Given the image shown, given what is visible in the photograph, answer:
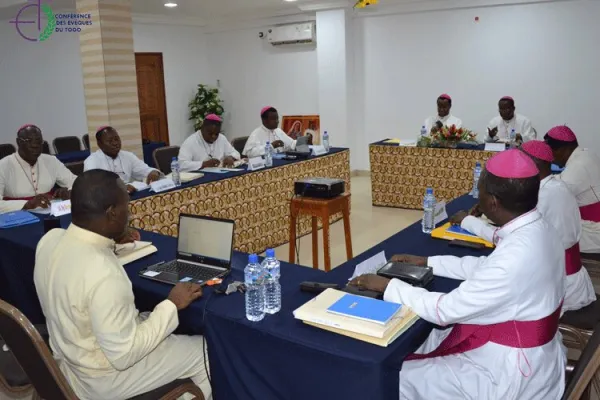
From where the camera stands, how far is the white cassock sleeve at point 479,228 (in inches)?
108

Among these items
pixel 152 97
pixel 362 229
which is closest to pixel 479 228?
pixel 362 229

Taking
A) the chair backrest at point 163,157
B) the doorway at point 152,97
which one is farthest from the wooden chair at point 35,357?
the doorway at point 152,97

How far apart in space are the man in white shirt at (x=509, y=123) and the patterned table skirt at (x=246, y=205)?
8.30 ft

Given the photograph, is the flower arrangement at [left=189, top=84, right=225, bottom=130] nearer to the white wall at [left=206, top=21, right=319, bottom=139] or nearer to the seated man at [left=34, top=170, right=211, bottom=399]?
the white wall at [left=206, top=21, right=319, bottom=139]

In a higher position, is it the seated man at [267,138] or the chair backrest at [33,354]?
the seated man at [267,138]

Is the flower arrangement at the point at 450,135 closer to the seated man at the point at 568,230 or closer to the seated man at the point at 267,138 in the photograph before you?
the seated man at the point at 267,138

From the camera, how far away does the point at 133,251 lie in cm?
273

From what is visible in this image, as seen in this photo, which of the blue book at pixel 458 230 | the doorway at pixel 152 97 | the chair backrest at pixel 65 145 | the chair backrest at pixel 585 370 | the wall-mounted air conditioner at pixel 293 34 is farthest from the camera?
the doorway at pixel 152 97

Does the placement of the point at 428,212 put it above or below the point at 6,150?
below

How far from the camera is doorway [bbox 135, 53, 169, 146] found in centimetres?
1003

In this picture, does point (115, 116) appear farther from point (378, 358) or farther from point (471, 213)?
point (378, 358)

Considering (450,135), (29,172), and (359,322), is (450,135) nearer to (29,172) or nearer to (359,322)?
(29,172)

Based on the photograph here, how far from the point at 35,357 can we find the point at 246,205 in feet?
10.4

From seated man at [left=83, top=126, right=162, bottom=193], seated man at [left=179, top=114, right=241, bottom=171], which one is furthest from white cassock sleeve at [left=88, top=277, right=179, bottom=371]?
seated man at [left=179, top=114, right=241, bottom=171]
